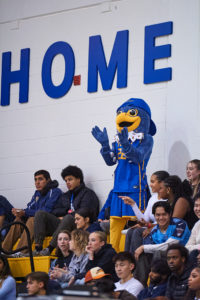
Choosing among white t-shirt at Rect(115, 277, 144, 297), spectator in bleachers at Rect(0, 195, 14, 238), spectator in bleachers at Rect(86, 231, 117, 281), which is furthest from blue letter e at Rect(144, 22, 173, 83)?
white t-shirt at Rect(115, 277, 144, 297)

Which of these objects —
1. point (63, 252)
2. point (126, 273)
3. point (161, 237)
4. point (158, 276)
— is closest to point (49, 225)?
point (63, 252)

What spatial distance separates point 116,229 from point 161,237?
3.82 ft

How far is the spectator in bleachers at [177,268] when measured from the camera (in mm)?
5172

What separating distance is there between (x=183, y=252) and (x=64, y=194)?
3130 mm

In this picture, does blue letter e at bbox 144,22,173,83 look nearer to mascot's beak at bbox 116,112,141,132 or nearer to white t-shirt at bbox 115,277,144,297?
mascot's beak at bbox 116,112,141,132

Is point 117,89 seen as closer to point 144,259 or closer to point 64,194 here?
point 64,194

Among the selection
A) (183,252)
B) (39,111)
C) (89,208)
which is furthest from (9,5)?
(183,252)

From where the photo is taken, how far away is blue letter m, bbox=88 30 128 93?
857cm

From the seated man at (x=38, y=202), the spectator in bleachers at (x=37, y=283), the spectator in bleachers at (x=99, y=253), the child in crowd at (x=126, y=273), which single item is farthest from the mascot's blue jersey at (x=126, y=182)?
the spectator in bleachers at (x=37, y=283)

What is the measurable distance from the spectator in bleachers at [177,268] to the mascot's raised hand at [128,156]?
71.4 inches

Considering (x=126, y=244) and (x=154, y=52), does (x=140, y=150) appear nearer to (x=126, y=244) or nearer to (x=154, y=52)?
(x=126, y=244)

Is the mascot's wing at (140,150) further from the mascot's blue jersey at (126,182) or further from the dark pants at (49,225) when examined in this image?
the dark pants at (49,225)

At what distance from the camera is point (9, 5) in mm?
9719

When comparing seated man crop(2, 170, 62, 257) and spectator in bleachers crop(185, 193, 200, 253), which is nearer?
spectator in bleachers crop(185, 193, 200, 253)
